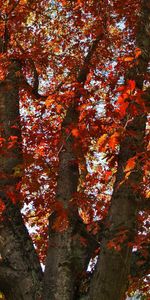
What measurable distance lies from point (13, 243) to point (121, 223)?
7.25 ft

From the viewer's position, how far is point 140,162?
708cm

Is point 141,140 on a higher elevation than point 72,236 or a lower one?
higher

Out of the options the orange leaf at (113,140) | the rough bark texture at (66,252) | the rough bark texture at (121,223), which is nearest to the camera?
the orange leaf at (113,140)

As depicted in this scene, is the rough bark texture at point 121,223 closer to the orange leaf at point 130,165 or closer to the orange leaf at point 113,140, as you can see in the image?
the orange leaf at point 130,165

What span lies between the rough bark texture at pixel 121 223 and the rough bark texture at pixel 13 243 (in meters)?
1.33

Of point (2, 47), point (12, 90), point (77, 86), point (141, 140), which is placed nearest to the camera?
point (141, 140)

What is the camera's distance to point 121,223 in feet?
21.8

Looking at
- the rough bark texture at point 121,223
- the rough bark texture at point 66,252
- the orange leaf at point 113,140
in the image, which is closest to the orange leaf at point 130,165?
the rough bark texture at point 121,223

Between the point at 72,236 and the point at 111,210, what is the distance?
1.08 m

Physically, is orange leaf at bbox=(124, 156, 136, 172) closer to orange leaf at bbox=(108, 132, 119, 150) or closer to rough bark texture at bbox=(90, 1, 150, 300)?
rough bark texture at bbox=(90, 1, 150, 300)

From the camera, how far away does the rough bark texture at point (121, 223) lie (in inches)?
250

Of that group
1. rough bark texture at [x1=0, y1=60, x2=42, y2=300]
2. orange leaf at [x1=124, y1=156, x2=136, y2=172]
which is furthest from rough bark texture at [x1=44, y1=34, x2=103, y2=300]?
orange leaf at [x1=124, y1=156, x2=136, y2=172]

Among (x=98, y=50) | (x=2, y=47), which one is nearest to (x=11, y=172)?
(x=2, y=47)

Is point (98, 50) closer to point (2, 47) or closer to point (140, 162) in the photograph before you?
point (2, 47)
